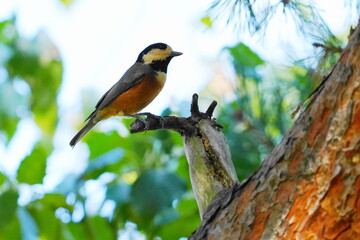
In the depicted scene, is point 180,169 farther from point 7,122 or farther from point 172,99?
point 7,122

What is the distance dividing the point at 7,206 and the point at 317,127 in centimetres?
209

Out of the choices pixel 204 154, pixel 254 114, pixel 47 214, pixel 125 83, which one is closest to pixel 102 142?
pixel 47 214

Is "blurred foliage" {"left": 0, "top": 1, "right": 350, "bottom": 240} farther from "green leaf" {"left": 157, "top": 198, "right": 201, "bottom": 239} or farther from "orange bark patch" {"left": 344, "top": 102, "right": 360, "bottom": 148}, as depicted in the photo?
"orange bark patch" {"left": 344, "top": 102, "right": 360, "bottom": 148}

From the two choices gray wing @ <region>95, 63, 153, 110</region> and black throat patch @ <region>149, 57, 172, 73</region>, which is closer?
gray wing @ <region>95, 63, 153, 110</region>

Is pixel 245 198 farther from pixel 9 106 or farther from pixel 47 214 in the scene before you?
pixel 9 106

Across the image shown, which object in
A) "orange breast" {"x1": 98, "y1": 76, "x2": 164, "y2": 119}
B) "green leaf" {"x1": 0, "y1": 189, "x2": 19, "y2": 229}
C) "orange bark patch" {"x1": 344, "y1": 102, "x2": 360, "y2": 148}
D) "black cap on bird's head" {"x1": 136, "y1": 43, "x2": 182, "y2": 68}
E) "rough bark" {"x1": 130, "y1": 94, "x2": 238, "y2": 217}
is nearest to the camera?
"orange bark patch" {"x1": 344, "y1": 102, "x2": 360, "y2": 148}

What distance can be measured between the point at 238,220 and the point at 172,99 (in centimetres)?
190

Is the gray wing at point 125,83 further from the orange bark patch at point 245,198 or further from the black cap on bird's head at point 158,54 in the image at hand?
the orange bark patch at point 245,198

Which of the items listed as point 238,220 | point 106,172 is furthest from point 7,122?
point 238,220

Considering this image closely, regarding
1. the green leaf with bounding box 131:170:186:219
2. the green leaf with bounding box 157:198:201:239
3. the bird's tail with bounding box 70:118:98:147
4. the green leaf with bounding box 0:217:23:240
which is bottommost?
the green leaf with bounding box 157:198:201:239

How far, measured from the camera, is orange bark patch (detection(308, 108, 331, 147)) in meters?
1.36

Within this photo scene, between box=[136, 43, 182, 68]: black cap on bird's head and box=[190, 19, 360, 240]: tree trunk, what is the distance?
177cm

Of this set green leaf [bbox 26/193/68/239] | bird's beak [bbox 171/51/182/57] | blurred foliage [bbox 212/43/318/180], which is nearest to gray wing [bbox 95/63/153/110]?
bird's beak [bbox 171/51/182/57]

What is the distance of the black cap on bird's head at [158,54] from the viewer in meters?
3.18
